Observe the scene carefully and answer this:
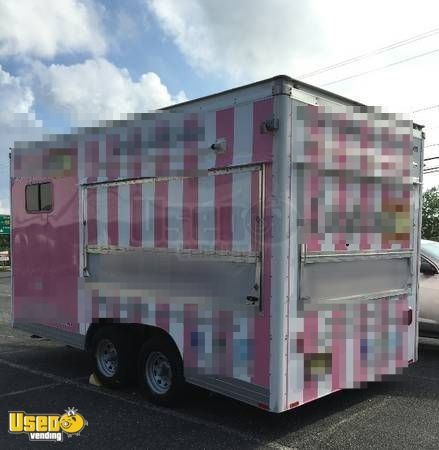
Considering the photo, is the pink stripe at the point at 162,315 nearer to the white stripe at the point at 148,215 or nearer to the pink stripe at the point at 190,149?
the white stripe at the point at 148,215

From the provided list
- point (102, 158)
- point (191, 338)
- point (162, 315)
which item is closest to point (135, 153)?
point (102, 158)

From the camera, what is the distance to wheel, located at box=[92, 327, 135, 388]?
5.50m

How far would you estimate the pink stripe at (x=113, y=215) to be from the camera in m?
5.37

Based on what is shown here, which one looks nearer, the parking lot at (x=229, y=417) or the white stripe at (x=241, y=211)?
the white stripe at (x=241, y=211)

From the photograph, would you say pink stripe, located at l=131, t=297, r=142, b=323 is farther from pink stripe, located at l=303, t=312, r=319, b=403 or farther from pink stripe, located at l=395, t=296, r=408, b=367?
pink stripe, located at l=395, t=296, r=408, b=367

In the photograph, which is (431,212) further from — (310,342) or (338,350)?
(310,342)

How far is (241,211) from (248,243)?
10.4 inches

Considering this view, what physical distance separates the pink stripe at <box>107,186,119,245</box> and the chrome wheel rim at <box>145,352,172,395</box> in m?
1.22

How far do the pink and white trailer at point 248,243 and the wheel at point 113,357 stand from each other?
0.05 feet

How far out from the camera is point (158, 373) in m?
5.21

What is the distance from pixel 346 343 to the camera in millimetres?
4527

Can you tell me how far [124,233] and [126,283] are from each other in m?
0.50

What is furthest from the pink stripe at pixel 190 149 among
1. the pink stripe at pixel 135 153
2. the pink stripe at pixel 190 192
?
the pink stripe at pixel 135 153

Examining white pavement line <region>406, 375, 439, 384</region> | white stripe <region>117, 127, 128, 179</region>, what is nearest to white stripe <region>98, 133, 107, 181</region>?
white stripe <region>117, 127, 128, 179</region>
